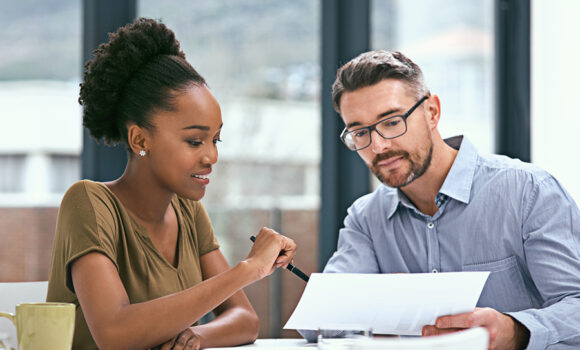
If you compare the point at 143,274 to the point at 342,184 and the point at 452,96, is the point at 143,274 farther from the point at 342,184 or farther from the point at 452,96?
the point at 452,96

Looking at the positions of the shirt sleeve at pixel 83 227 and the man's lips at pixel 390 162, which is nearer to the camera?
the shirt sleeve at pixel 83 227

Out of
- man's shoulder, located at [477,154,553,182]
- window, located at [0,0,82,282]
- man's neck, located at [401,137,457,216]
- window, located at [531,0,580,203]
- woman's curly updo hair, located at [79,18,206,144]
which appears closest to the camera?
woman's curly updo hair, located at [79,18,206,144]

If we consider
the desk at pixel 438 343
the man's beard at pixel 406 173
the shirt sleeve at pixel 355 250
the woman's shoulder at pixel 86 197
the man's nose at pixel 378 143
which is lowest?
the shirt sleeve at pixel 355 250

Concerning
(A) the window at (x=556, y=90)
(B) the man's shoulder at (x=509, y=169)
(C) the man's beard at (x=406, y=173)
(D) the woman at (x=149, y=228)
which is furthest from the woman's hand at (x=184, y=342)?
(A) the window at (x=556, y=90)

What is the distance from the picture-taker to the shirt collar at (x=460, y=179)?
1.83 m

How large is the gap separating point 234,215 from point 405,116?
1.29 metres

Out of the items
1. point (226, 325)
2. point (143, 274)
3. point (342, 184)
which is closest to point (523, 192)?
point (226, 325)

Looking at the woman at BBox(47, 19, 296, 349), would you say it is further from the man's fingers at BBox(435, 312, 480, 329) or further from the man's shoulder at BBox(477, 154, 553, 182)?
the man's shoulder at BBox(477, 154, 553, 182)

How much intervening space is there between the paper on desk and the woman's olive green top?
0.39 meters

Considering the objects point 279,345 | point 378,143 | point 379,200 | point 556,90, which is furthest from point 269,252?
point 556,90

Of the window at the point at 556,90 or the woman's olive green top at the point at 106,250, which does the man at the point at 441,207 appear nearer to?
the woman's olive green top at the point at 106,250

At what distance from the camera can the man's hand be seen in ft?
4.53

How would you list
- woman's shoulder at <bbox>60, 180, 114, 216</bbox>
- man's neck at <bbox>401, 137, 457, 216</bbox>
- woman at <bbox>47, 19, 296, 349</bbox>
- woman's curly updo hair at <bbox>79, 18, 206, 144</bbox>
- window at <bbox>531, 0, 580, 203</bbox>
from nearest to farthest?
Result: woman at <bbox>47, 19, 296, 349</bbox>
woman's shoulder at <bbox>60, 180, 114, 216</bbox>
woman's curly updo hair at <bbox>79, 18, 206, 144</bbox>
man's neck at <bbox>401, 137, 457, 216</bbox>
window at <bbox>531, 0, 580, 203</bbox>

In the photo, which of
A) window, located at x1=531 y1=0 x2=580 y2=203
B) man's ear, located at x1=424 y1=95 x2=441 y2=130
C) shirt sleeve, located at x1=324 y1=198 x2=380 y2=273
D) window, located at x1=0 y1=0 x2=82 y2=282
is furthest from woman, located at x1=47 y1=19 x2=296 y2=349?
window, located at x1=531 y1=0 x2=580 y2=203
